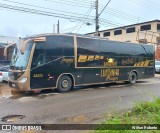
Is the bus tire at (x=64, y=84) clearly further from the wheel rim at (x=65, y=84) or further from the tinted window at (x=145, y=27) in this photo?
the tinted window at (x=145, y=27)

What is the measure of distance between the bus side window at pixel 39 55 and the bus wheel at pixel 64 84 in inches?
57.2

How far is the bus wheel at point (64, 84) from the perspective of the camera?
13.7 metres

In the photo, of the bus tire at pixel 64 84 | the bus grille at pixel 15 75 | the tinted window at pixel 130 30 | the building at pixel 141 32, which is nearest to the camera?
the bus grille at pixel 15 75

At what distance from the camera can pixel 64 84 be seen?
1388 centimetres

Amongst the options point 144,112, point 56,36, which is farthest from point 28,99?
point 144,112

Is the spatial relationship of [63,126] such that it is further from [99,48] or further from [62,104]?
[99,48]

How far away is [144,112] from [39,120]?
2.85 metres

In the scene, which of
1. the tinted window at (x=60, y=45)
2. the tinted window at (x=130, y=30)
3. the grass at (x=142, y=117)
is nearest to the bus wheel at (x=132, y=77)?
the tinted window at (x=60, y=45)

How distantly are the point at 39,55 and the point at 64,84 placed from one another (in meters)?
2.09

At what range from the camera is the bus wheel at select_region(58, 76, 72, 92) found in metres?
13.7

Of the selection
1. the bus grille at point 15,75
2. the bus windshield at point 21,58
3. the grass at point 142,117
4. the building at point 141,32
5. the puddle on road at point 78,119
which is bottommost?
the puddle on road at point 78,119

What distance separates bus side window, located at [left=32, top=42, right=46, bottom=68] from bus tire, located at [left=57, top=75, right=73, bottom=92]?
4.77ft

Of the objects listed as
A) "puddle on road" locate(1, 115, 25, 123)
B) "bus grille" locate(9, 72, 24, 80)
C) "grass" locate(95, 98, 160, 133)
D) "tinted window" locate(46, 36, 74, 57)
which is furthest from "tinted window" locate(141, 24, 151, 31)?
"puddle on road" locate(1, 115, 25, 123)

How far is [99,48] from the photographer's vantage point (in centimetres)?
1581
